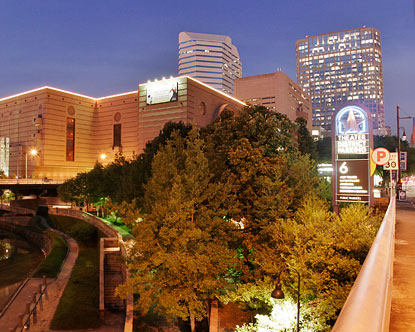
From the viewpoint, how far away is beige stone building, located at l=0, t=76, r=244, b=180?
8288 centimetres

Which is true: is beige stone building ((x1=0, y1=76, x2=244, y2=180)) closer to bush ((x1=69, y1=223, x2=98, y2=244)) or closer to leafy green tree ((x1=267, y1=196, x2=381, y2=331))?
bush ((x1=69, y1=223, x2=98, y2=244))

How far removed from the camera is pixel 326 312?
13.7 meters

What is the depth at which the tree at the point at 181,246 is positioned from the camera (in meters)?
18.1

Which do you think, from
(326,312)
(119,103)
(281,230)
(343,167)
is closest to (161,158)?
(281,230)

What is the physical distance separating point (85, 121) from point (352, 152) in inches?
3542

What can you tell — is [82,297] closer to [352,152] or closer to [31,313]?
[31,313]

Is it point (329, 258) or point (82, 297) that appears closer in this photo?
point (329, 258)

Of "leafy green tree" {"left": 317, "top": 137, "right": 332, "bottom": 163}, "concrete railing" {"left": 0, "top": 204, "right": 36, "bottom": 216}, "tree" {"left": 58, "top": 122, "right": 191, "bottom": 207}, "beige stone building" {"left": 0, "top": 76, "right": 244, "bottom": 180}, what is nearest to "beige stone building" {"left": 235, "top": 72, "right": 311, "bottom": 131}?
"leafy green tree" {"left": 317, "top": 137, "right": 332, "bottom": 163}

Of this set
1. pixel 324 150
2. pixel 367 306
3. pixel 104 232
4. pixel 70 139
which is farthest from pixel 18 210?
pixel 367 306

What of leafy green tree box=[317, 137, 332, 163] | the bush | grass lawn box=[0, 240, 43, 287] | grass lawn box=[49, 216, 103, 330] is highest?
leafy green tree box=[317, 137, 332, 163]

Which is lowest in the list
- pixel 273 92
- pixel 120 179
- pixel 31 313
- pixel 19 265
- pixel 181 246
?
pixel 19 265

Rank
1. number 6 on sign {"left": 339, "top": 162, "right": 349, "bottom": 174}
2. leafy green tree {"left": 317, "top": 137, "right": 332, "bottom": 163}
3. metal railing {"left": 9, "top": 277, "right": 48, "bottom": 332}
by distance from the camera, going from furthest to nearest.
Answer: leafy green tree {"left": 317, "top": 137, "right": 332, "bottom": 163}
number 6 on sign {"left": 339, "top": 162, "right": 349, "bottom": 174}
metal railing {"left": 9, "top": 277, "right": 48, "bottom": 332}

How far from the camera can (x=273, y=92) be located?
12356 centimetres

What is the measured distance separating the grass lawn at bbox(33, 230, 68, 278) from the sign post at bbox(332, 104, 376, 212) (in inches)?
1068
